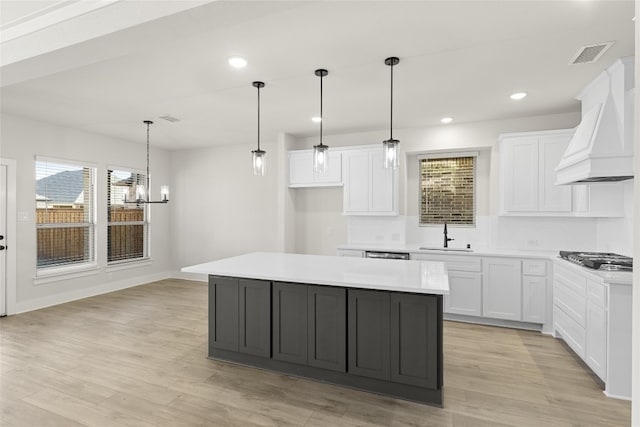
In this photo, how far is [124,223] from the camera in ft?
21.0

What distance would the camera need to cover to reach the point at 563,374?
3016 millimetres

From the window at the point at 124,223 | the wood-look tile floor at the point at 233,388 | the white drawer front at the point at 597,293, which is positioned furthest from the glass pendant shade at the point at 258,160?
the window at the point at 124,223

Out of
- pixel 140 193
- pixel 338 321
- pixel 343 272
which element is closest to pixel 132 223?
Answer: pixel 140 193

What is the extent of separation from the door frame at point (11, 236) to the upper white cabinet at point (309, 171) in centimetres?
386

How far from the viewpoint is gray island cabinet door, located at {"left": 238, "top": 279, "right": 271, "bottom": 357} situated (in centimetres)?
304

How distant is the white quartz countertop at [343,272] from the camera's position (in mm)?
2500

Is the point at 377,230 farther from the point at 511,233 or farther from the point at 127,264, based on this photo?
the point at 127,264

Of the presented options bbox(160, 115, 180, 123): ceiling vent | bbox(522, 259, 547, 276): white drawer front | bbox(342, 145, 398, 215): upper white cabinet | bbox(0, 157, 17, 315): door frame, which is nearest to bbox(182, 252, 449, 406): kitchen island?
bbox(522, 259, 547, 276): white drawer front

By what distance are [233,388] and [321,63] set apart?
2.83 metres

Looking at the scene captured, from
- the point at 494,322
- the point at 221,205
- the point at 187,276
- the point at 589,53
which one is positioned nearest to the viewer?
the point at 589,53

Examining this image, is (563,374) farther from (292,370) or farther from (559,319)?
A: (292,370)

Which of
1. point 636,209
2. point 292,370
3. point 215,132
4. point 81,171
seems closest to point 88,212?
point 81,171

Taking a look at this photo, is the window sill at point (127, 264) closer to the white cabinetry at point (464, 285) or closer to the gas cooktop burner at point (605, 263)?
the white cabinetry at point (464, 285)

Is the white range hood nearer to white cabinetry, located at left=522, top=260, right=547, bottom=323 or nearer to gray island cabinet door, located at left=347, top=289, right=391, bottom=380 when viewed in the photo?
white cabinetry, located at left=522, top=260, right=547, bottom=323
